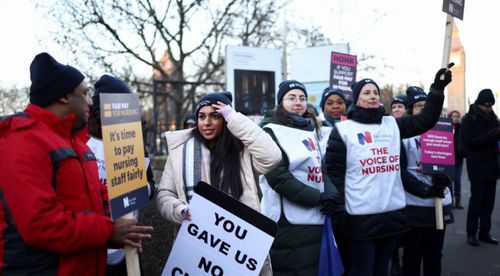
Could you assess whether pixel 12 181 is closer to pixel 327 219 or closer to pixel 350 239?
pixel 327 219

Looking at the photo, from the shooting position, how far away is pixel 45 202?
5.90 feet

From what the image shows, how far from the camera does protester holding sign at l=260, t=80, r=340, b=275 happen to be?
3.35 m

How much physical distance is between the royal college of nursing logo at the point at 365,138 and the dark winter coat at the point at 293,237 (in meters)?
0.63

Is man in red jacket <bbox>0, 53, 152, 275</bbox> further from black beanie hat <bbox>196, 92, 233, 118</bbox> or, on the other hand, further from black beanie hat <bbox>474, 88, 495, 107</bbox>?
black beanie hat <bbox>474, 88, 495, 107</bbox>

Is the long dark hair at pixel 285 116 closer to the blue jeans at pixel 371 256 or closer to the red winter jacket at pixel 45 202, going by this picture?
the blue jeans at pixel 371 256

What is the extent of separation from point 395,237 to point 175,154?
6.56 ft

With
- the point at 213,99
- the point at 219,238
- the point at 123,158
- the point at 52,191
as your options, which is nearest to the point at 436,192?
the point at 213,99

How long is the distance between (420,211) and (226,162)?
234 centimetres

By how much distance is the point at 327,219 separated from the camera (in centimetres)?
349

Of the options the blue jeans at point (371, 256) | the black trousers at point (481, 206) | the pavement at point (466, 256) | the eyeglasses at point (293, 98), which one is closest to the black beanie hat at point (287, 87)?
the eyeglasses at point (293, 98)

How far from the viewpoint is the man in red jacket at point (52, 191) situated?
5.90 feet

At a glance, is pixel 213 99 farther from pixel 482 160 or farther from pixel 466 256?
pixel 482 160

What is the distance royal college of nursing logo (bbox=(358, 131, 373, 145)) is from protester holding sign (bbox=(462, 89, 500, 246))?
3784 millimetres

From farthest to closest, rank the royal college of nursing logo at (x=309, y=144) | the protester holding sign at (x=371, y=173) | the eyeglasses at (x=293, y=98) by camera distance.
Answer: the eyeglasses at (x=293, y=98) < the protester holding sign at (x=371, y=173) < the royal college of nursing logo at (x=309, y=144)
